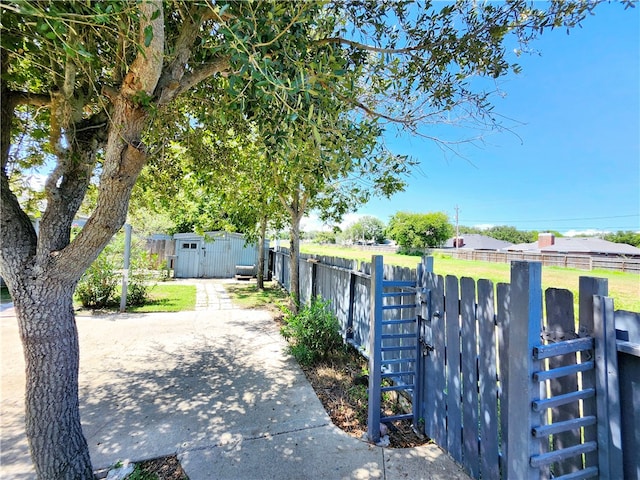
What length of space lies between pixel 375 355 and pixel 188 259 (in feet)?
42.4

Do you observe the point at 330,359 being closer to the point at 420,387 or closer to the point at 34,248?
the point at 420,387

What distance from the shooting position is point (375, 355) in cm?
245

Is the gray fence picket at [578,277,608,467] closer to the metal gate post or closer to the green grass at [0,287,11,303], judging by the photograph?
the metal gate post

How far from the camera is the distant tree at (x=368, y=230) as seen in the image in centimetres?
8900

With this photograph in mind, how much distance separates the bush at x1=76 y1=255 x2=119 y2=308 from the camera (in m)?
6.53

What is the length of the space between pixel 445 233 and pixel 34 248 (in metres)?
53.2

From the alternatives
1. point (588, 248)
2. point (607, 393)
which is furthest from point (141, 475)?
point (588, 248)

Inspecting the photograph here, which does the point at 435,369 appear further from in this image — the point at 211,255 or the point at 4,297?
the point at 211,255

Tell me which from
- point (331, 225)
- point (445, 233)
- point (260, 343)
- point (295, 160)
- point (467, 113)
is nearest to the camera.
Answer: point (295, 160)

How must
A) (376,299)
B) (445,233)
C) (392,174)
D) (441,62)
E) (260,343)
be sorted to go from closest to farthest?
(376,299), (441,62), (260,343), (392,174), (445,233)

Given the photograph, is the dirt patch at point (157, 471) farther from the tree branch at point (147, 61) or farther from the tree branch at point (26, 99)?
the tree branch at point (26, 99)

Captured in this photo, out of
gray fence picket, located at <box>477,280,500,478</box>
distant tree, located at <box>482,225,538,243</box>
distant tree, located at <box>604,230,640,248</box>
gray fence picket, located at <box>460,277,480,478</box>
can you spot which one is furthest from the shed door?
distant tree, located at <box>482,225,538,243</box>

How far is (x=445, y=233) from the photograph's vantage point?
162 ft

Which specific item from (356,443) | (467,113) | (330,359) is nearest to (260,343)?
(330,359)
